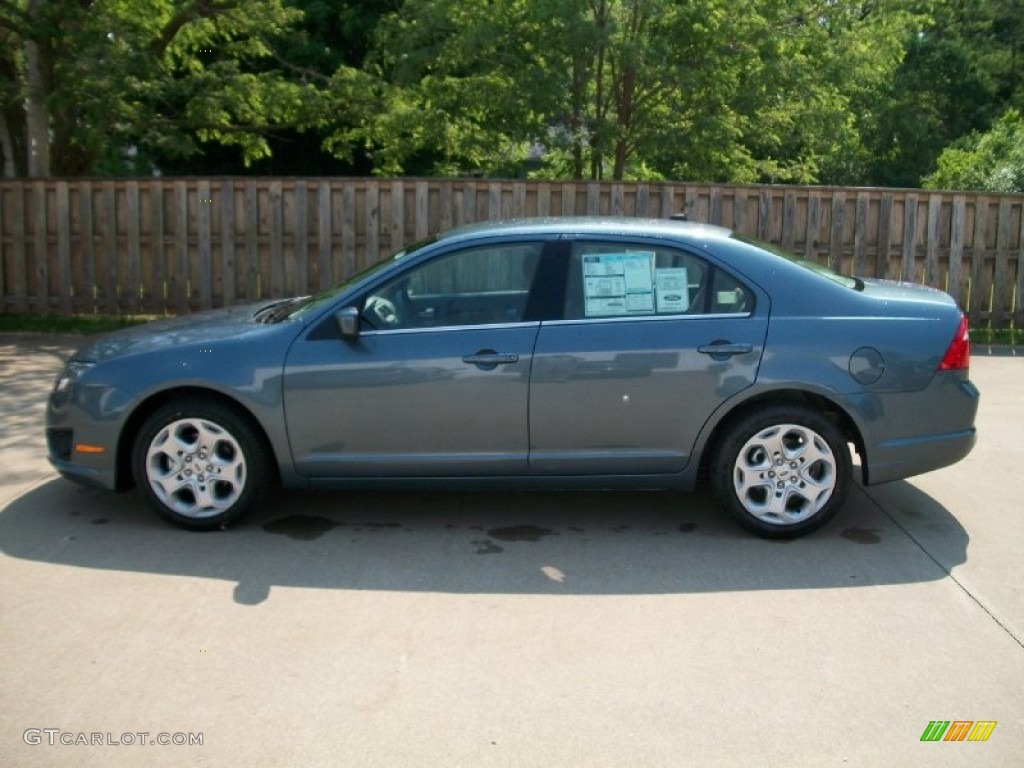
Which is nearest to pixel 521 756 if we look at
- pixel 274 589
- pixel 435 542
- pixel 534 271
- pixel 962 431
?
pixel 274 589

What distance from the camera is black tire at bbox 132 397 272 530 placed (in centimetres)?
579

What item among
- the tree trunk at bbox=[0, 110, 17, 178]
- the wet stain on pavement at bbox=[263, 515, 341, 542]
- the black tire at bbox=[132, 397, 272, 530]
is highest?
the tree trunk at bbox=[0, 110, 17, 178]

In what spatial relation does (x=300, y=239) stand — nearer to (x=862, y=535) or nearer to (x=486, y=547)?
(x=486, y=547)

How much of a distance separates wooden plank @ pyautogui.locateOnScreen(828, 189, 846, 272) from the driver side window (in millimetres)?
7620

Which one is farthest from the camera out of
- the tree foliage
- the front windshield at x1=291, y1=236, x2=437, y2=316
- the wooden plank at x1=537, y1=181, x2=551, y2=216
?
the tree foliage

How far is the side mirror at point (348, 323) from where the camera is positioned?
5.68 metres

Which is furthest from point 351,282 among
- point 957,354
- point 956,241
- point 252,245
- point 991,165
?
point 991,165

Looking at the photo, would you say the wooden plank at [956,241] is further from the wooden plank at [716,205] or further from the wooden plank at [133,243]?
the wooden plank at [133,243]

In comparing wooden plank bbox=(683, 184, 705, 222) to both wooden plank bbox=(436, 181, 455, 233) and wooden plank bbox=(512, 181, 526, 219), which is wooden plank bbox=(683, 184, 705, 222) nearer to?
wooden plank bbox=(512, 181, 526, 219)

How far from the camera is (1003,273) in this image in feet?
41.7

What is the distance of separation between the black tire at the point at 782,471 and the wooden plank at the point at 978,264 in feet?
25.9

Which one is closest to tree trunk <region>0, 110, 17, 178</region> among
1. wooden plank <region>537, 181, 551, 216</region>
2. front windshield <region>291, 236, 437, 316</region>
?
wooden plank <region>537, 181, 551, 216</region>

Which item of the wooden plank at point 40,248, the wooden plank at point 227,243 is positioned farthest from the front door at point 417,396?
the wooden plank at point 40,248

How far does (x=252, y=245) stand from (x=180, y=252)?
A: 820 mm
